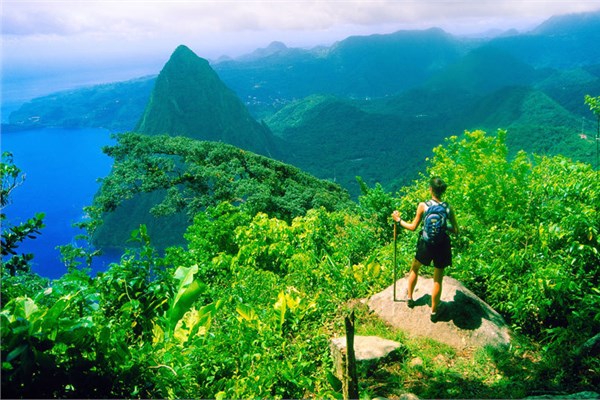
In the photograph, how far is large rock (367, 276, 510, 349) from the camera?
203 inches

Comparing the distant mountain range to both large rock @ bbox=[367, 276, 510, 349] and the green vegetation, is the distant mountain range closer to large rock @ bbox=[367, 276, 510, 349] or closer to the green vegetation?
the green vegetation

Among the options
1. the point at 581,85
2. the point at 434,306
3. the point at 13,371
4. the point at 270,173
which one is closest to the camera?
the point at 13,371

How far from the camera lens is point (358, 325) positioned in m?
5.70

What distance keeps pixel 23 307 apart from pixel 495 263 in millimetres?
5790

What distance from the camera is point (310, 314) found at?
18.2 feet

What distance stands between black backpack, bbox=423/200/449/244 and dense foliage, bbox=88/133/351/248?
1413 centimetres

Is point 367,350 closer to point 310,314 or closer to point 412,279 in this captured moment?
point 310,314

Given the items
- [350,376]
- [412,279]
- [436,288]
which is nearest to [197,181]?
[412,279]

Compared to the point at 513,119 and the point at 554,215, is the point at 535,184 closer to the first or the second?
the point at 554,215

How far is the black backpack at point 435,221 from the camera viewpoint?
16.8 feet

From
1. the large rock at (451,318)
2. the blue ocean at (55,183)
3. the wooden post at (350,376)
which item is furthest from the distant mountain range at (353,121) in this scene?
the wooden post at (350,376)

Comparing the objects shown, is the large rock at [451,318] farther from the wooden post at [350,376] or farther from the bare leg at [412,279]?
the wooden post at [350,376]

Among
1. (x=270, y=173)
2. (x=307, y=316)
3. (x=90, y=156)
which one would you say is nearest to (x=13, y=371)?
(x=307, y=316)

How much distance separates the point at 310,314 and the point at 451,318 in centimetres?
202
